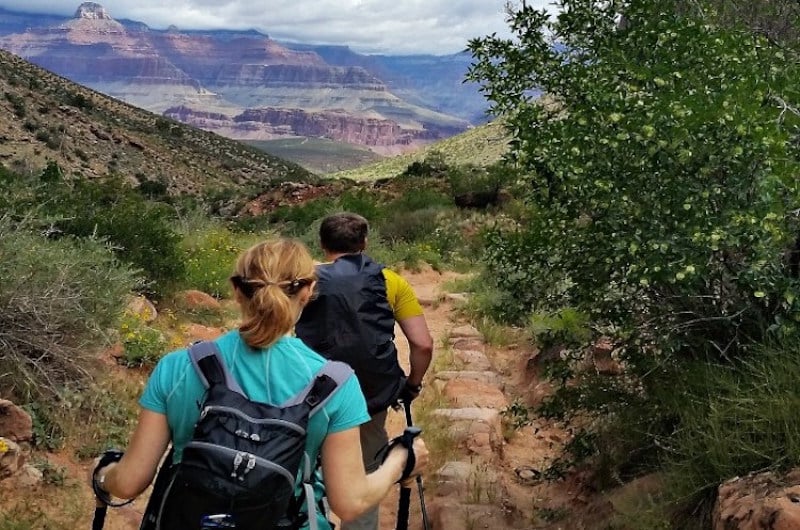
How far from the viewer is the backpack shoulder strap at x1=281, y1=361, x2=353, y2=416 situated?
6.62 feet

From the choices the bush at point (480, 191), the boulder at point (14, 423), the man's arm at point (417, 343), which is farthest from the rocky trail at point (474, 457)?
the bush at point (480, 191)

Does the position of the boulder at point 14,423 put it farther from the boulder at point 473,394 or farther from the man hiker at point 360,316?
the boulder at point 473,394

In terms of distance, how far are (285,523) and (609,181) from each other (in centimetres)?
223

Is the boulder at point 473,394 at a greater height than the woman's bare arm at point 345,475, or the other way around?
the woman's bare arm at point 345,475

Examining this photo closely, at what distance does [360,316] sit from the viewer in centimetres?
329

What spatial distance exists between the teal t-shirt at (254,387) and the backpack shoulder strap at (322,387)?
0.05 ft

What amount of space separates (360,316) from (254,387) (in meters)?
1.29

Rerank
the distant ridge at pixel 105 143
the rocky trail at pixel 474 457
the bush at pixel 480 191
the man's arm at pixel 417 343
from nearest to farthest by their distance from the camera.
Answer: the man's arm at pixel 417 343
the rocky trail at pixel 474 457
the bush at pixel 480 191
the distant ridge at pixel 105 143

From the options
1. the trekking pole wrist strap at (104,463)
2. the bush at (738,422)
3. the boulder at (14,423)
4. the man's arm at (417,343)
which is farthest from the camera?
the boulder at (14,423)

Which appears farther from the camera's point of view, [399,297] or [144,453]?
[399,297]

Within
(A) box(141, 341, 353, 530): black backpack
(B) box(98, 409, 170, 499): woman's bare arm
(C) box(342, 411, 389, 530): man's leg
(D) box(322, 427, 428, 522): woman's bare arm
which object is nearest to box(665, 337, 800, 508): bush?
(C) box(342, 411, 389, 530): man's leg

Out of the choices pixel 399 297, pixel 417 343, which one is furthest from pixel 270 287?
pixel 417 343

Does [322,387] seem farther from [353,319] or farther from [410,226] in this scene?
[410,226]

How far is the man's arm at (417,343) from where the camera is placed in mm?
3760
